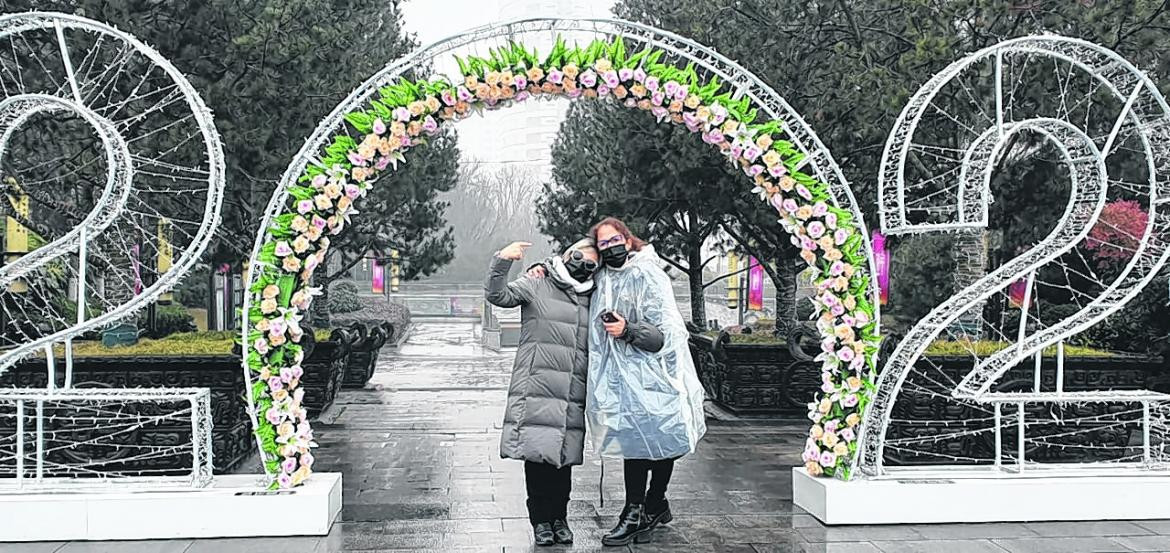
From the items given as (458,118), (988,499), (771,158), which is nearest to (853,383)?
(988,499)

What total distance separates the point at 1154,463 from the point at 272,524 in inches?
200

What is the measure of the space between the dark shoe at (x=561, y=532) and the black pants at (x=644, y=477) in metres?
0.35

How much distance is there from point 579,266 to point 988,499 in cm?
272

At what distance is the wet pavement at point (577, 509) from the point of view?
200 inches

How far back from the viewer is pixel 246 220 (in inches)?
455

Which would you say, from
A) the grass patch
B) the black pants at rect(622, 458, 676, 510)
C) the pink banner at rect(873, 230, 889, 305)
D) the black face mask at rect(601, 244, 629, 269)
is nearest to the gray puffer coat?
the black face mask at rect(601, 244, 629, 269)

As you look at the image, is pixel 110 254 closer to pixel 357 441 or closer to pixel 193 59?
pixel 193 59

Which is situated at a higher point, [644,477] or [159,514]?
[644,477]

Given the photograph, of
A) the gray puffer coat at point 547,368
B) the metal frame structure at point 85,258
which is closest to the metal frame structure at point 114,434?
the metal frame structure at point 85,258

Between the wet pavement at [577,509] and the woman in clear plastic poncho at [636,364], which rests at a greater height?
the woman in clear plastic poncho at [636,364]

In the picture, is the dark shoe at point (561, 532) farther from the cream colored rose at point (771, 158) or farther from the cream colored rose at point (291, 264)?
the cream colored rose at point (771, 158)

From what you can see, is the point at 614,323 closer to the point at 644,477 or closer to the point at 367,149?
the point at 644,477

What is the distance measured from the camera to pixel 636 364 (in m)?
4.88

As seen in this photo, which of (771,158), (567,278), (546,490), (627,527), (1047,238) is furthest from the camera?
(1047,238)
